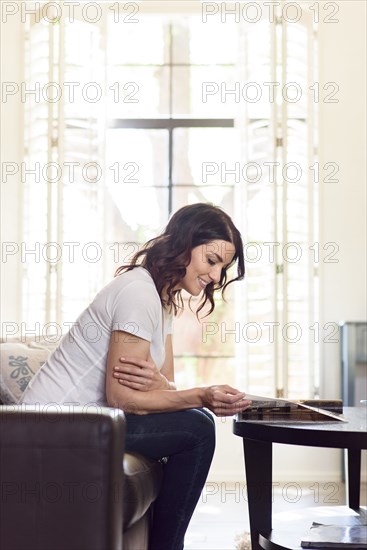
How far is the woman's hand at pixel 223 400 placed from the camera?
8.03ft

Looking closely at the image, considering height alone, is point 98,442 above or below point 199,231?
below

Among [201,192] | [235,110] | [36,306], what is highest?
[235,110]

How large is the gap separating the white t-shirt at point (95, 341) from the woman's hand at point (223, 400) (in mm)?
229

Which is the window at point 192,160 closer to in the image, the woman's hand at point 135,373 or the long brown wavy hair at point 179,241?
the long brown wavy hair at point 179,241

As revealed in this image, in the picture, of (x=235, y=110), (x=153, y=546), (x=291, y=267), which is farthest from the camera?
(x=235, y=110)

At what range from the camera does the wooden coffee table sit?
240 cm

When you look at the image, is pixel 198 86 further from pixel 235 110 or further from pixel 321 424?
pixel 321 424

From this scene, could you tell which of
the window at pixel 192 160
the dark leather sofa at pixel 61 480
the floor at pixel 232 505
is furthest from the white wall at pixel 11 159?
the dark leather sofa at pixel 61 480

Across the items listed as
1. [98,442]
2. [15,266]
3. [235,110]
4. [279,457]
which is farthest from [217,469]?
[98,442]

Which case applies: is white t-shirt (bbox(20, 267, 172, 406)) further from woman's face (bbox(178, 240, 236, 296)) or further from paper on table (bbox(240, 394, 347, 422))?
paper on table (bbox(240, 394, 347, 422))

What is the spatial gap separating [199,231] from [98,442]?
2.60ft

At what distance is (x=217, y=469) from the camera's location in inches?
190

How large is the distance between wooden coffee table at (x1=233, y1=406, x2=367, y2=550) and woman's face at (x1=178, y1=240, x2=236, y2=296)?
0.42 m

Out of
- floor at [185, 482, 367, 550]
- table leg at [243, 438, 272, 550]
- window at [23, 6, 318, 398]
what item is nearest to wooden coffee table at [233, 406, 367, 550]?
table leg at [243, 438, 272, 550]
